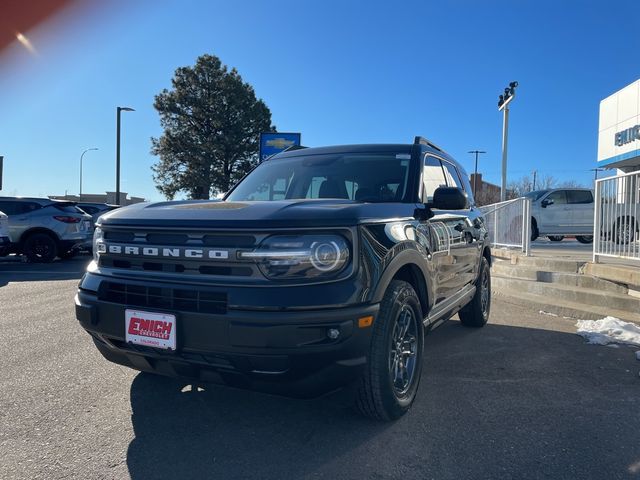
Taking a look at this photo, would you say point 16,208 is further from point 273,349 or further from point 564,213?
point 564,213

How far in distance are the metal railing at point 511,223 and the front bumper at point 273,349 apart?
7.85 metres

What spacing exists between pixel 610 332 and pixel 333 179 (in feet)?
12.0

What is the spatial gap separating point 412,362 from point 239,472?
52.3 inches

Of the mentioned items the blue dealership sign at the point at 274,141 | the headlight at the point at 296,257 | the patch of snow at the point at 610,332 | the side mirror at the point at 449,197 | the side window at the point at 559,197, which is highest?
the blue dealership sign at the point at 274,141

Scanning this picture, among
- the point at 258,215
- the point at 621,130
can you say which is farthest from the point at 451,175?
Answer: the point at 621,130

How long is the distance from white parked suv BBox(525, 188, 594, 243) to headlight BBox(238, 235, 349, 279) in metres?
15.0

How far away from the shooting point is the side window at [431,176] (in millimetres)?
3712

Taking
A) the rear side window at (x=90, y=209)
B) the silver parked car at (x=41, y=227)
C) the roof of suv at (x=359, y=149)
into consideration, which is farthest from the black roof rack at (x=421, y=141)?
the rear side window at (x=90, y=209)

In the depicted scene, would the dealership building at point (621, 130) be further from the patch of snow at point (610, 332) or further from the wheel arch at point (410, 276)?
the wheel arch at point (410, 276)

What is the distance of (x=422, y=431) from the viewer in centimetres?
284

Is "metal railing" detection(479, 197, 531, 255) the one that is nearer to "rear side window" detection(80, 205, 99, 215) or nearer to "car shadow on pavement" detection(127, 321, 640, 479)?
"car shadow on pavement" detection(127, 321, 640, 479)

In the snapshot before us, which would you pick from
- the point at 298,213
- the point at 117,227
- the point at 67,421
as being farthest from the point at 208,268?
the point at 67,421

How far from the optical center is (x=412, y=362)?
3.14 meters

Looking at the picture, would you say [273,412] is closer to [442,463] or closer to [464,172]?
[442,463]
